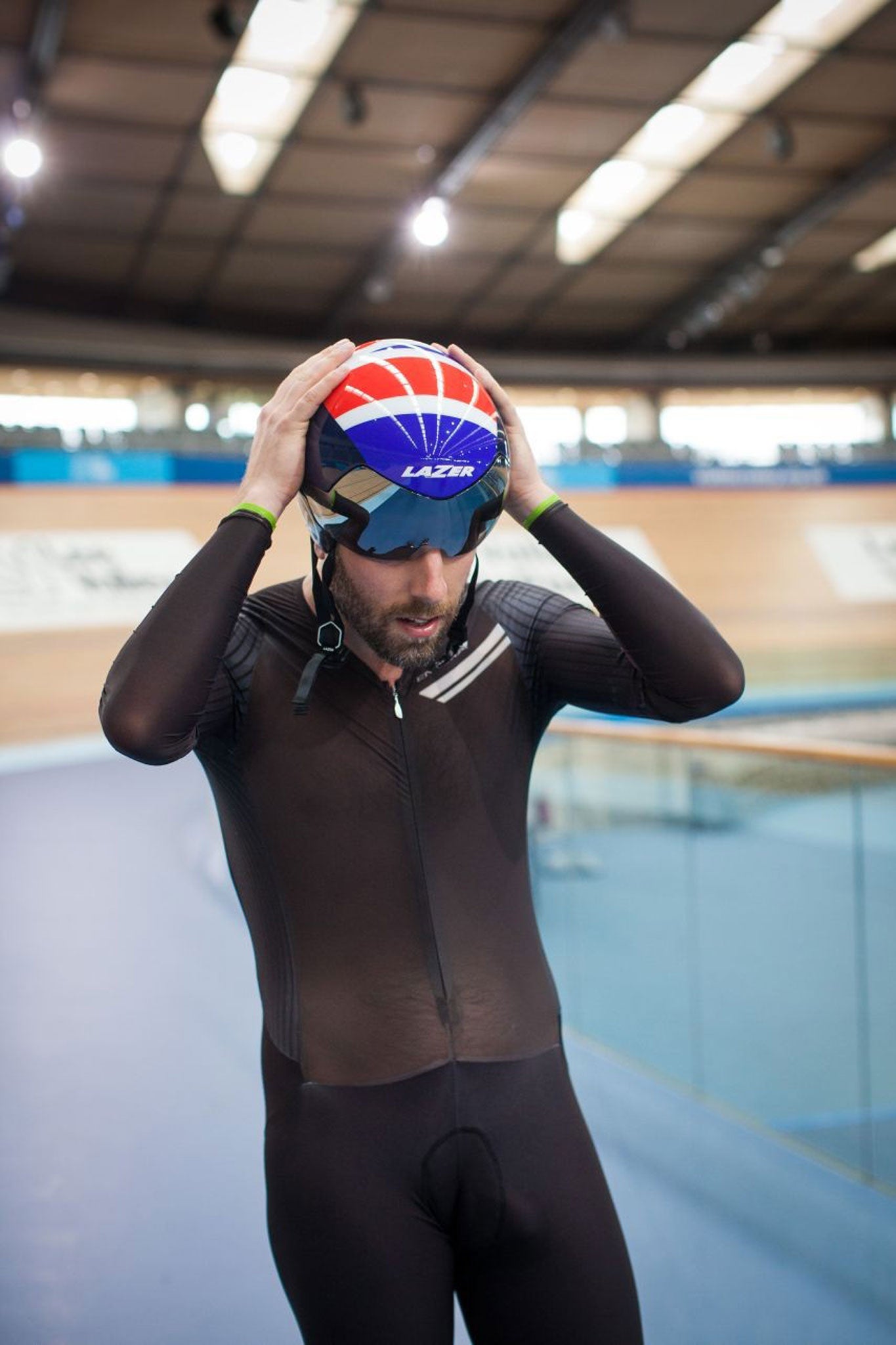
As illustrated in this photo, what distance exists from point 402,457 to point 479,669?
0.31 m

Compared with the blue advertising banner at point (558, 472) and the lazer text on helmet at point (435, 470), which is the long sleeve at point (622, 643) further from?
the blue advertising banner at point (558, 472)

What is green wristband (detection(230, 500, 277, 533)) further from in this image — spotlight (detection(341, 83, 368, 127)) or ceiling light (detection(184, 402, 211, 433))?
ceiling light (detection(184, 402, 211, 433))

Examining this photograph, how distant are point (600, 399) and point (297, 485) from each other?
19.3 m

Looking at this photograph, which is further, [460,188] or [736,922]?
[460,188]

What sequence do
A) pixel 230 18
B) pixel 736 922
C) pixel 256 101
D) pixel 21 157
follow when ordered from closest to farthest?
pixel 736 922, pixel 230 18, pixel 21 157, pixel 256 101

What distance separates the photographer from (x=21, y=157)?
971 centimetres

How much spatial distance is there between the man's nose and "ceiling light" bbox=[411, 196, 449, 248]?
11.8m

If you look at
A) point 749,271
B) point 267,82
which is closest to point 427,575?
point 267,82

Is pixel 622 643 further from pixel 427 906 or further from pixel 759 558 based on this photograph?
pixel 759 558

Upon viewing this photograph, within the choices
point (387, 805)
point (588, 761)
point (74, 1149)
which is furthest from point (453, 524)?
point (588, 761)

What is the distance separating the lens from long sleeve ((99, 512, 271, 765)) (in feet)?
3.70

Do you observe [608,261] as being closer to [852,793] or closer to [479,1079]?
[852,793]

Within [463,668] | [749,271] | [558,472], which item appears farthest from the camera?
[749,271]

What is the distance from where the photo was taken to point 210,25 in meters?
9.38
